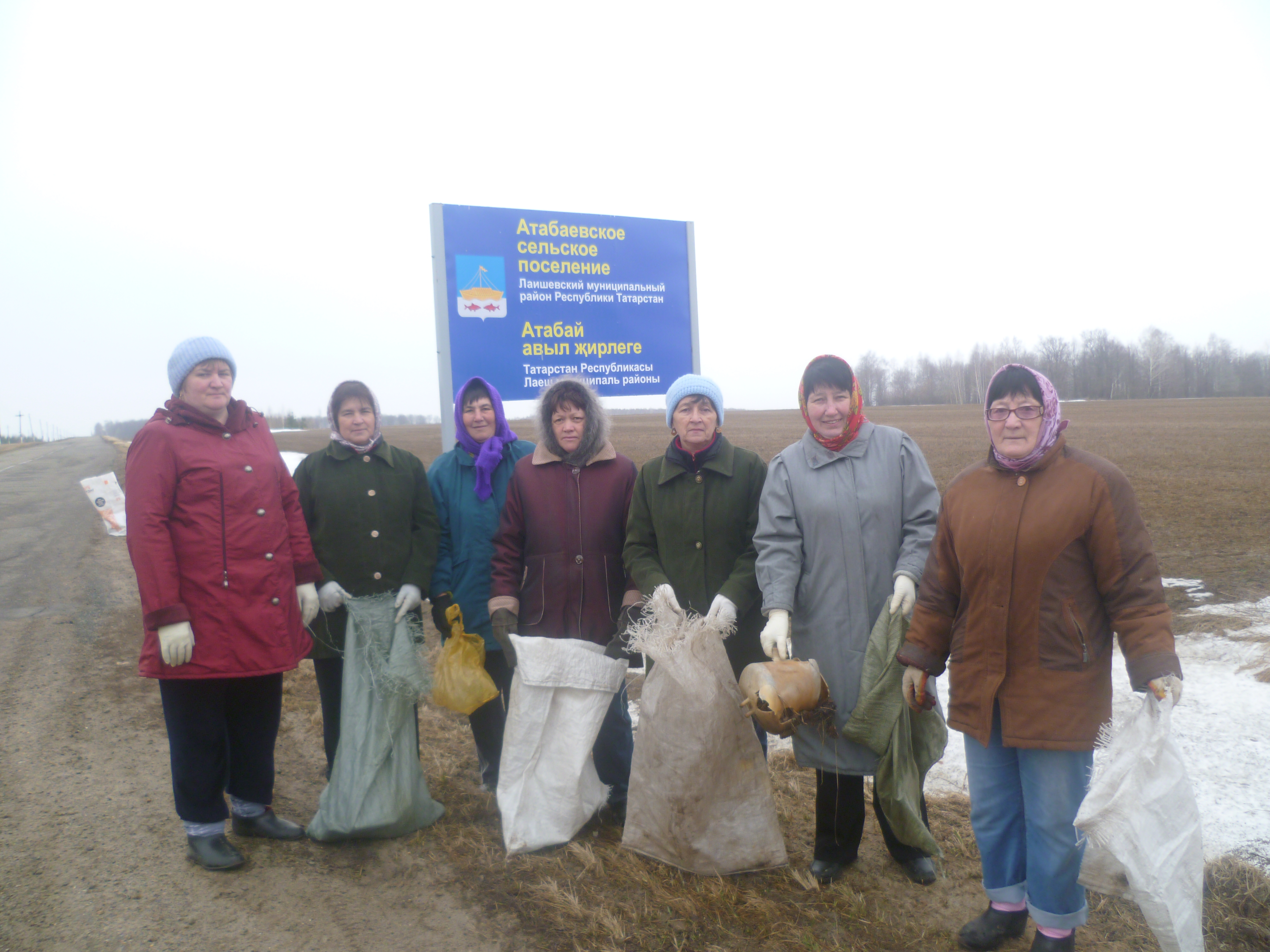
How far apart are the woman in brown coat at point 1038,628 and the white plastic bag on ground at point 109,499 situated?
11.5 meters

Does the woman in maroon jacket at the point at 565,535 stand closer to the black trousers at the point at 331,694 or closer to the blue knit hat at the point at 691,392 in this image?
the blue knit hat at the point at 691,392

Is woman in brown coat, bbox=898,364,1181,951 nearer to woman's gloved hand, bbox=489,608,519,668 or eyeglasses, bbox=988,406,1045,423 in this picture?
eyeglasses, bbox=988,406,1045,423

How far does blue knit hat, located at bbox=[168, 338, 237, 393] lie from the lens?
271 centimetres

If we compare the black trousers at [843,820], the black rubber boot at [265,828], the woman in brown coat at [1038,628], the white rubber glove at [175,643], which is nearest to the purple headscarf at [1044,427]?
the woman in brown coat at [1038,628]

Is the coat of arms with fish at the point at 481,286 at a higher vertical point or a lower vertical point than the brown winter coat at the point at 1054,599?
higher

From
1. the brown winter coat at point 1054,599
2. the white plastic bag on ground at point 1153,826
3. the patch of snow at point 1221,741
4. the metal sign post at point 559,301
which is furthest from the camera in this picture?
the metal sign post at point 559,301

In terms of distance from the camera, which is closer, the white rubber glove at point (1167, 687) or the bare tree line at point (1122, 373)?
the white rubber glove at point (1167, 687)


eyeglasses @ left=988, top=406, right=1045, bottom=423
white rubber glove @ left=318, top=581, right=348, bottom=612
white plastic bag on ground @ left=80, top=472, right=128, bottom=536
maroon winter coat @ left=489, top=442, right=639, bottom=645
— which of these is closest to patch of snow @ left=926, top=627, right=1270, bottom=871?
eyeglasses @ left=988, top=406, right=1045, bottom=423

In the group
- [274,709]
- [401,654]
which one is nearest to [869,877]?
[401,654]

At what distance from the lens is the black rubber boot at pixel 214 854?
2.76 metres

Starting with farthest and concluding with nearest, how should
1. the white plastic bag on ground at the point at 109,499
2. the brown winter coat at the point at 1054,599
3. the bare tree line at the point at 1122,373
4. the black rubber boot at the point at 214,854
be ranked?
the bare tree line at the point at 1122,373
the white plastic bag on ground at the point at 109,499
the black rubber boot at the point at 214,854
the brown winter coat at the point at 1054,599

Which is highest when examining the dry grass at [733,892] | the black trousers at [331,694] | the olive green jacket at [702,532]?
the olive green jacket at [702,532]

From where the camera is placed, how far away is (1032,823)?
86.3 inches

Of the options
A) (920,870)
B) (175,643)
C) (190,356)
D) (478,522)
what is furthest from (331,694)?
(920,870)
